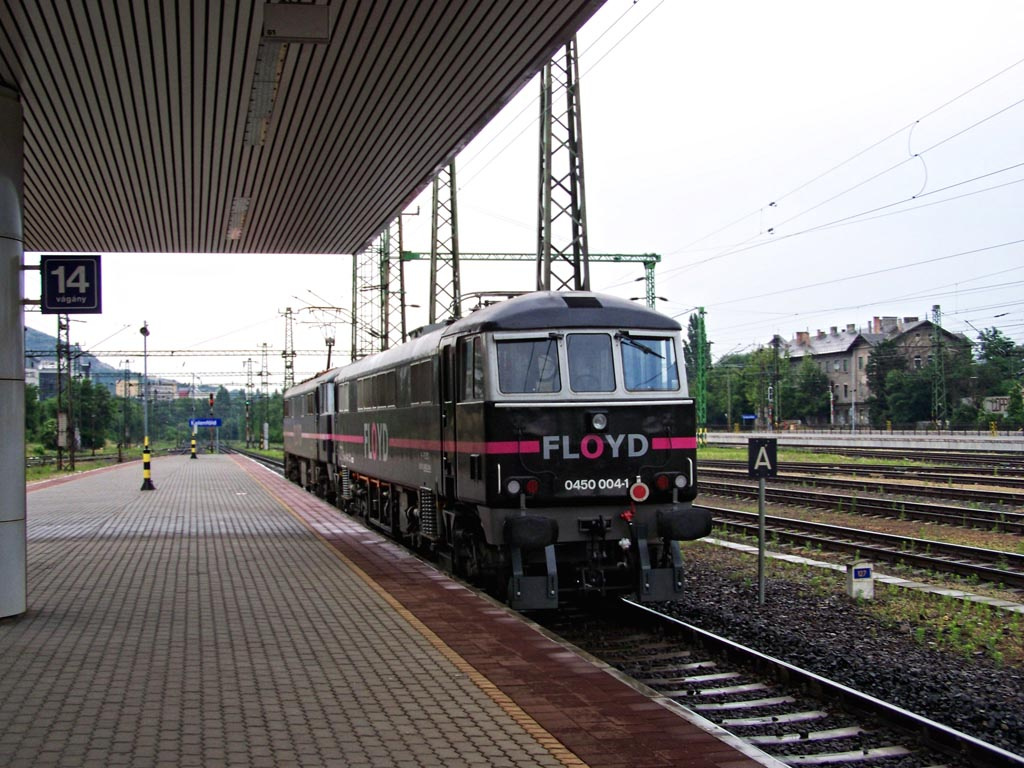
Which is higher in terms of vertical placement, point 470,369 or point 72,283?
point 72,283

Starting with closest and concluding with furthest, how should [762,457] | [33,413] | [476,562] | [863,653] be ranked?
1. [863,653]
2. [762,457]
3. [476,562]
4. [33,413]

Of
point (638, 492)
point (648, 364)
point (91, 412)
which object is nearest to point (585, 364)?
point (648, 364)

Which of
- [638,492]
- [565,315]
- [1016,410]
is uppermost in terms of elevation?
[565,315]

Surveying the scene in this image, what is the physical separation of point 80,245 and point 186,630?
1399 cm

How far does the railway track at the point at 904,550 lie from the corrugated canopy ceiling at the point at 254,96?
297 inches

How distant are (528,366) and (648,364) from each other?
4.13 ft

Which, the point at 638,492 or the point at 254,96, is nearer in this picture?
the point at 638,492

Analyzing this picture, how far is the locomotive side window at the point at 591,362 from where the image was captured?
10547 millimetres

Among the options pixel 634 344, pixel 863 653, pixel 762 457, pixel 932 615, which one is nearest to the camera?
pixel 863 653

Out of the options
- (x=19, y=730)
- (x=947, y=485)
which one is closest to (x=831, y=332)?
(x=947, y=485)

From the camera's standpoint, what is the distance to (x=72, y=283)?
10.9 metres

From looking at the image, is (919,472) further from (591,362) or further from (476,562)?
(591,362)

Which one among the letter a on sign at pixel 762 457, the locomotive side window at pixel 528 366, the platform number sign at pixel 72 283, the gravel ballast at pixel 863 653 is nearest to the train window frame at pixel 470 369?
the locomotive side window at pixel 528 366

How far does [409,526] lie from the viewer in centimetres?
1528
